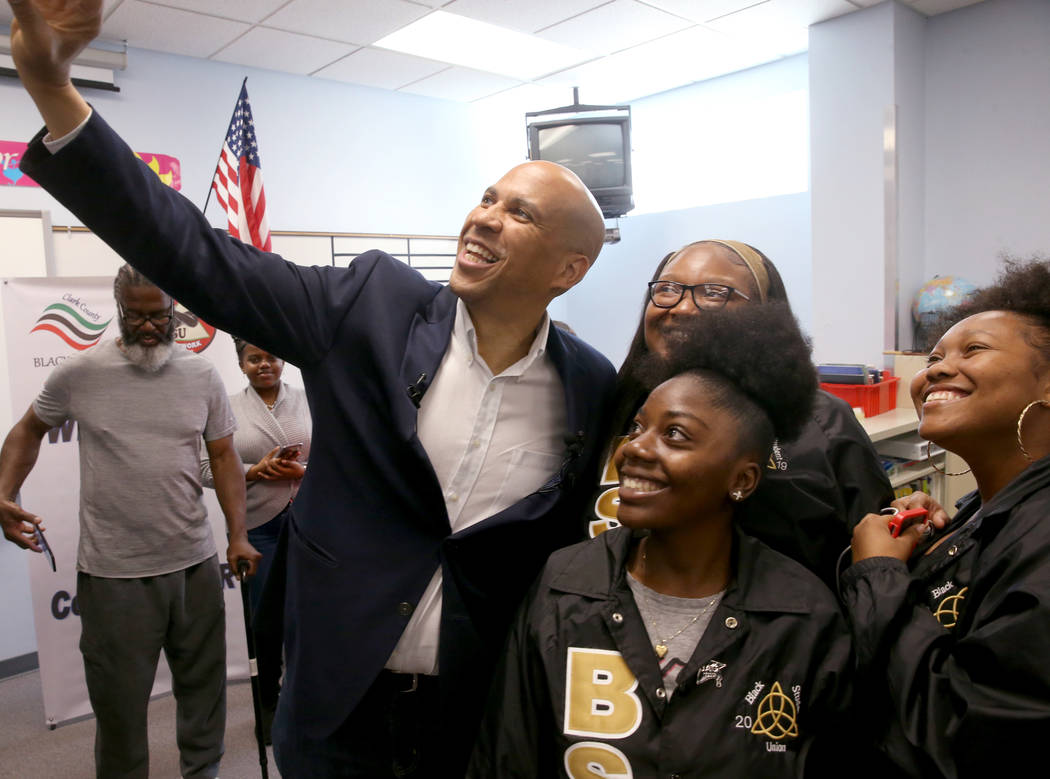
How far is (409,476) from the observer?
1334 mm

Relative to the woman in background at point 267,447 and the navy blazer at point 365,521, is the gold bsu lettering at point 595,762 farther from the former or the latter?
the woman in background at point 267,447

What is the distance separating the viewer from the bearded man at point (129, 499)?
2.46 meters

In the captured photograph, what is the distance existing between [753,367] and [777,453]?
0.79 feet

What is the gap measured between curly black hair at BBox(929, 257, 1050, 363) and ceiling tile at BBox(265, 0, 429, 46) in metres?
3.63

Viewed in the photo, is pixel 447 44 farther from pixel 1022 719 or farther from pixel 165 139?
pixel 1022 719

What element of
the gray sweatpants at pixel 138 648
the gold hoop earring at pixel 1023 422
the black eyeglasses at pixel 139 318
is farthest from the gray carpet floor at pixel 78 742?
the gold hoop earring at pixel 1023 422

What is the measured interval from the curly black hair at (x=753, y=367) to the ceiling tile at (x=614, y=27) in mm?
3544

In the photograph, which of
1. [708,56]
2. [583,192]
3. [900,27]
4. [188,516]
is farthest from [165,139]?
[900,27]

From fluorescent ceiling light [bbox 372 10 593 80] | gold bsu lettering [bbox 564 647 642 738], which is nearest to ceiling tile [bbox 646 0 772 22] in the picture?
fluorescent ceiling light [bbox 372 10 593 80]

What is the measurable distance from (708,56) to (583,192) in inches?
171

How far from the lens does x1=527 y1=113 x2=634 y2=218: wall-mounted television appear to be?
17.7 ft

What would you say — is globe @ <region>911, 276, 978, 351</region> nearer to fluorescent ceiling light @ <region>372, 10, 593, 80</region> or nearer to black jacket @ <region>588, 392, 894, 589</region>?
fluorescent ceiling light @ <region>372, 10, 593, 80</region>

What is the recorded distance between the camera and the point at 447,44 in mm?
4852

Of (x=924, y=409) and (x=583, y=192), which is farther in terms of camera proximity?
(x=583, y=192)
